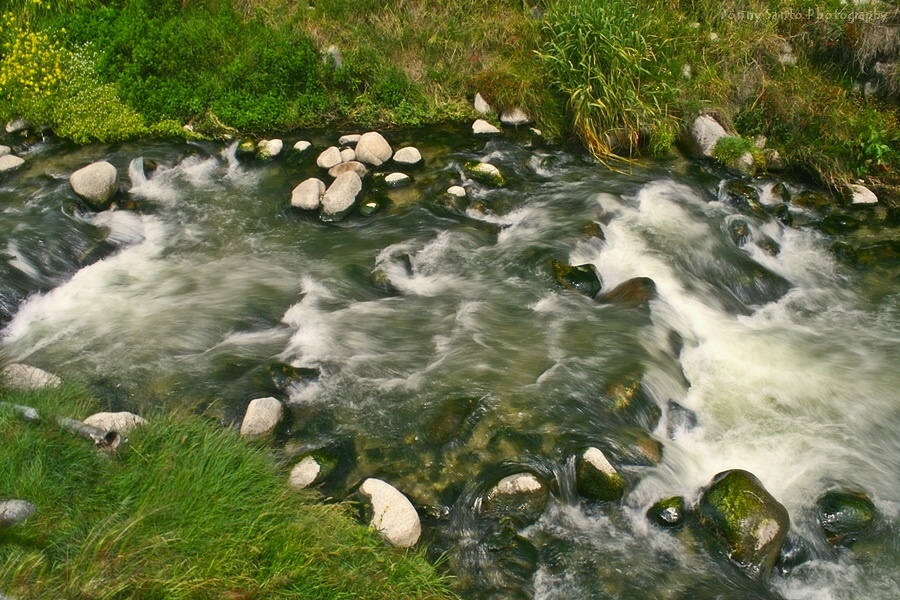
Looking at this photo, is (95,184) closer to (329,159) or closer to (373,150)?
(329,159)

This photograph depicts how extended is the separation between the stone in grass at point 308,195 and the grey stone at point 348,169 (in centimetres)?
45

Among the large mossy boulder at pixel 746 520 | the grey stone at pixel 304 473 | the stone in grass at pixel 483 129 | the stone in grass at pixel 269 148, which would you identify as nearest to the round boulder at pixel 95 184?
the stone in grass at pixel 269 148

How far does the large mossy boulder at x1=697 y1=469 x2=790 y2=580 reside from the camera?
4.66 m

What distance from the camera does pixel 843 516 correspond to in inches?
195

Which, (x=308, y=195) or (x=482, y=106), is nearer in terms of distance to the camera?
(x=308, y=195)

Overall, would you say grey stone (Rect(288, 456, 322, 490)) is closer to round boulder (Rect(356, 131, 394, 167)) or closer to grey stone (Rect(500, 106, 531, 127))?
round boulder (Rect(356, 131, 394, 167))

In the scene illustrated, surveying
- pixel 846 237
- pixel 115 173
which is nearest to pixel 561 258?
pixel 846 237

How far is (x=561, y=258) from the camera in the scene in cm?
750

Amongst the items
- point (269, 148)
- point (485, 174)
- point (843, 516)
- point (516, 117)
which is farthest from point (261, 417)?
point (516, 117)

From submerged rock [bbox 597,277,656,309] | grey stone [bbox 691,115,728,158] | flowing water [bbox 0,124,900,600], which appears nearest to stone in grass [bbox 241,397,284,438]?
flowing water [bbox 0,124,900,600]

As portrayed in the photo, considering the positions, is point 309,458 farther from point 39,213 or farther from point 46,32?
point 46,32

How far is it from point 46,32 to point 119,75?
1.50m

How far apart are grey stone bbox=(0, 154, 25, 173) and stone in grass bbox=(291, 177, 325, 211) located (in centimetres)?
349

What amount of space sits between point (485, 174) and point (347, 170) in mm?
1698
